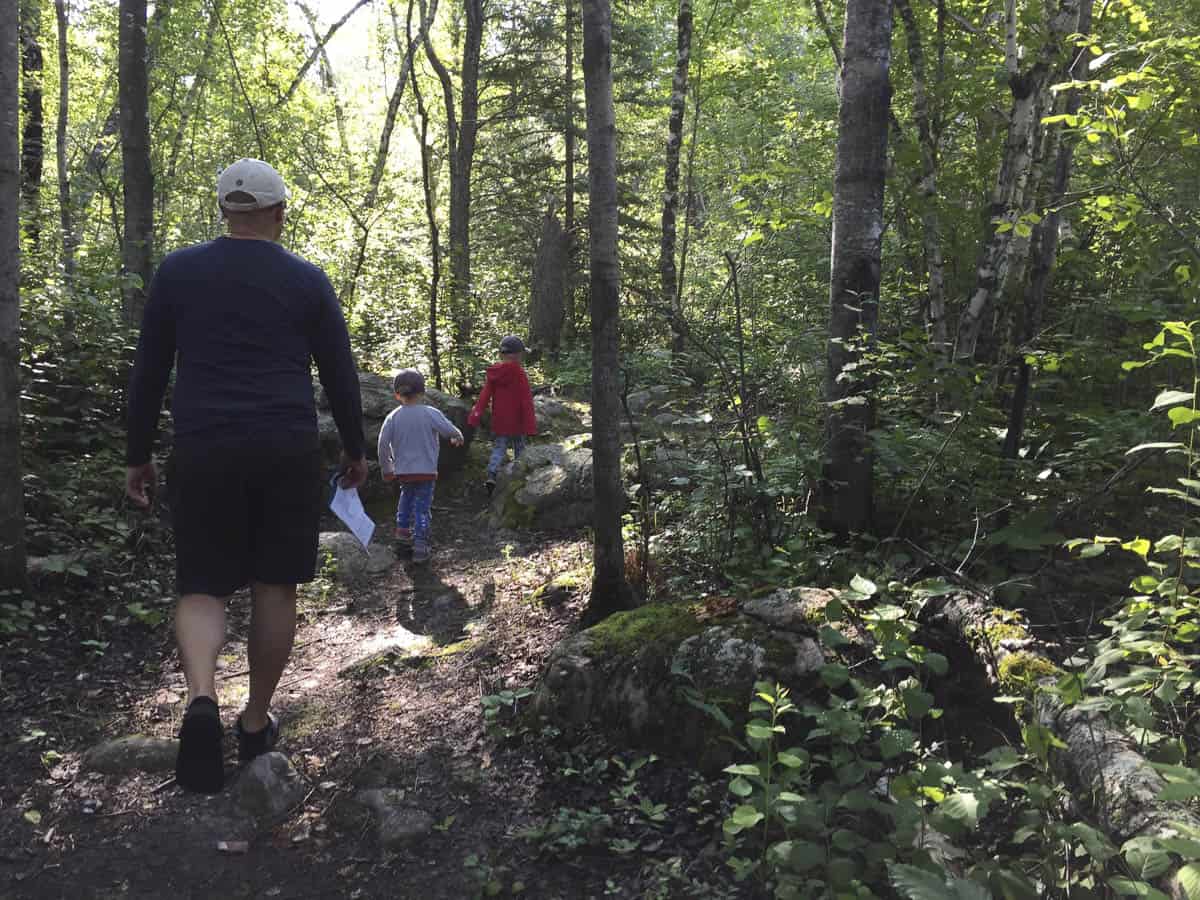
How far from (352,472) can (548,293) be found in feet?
43.1

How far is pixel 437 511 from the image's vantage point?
9273mm

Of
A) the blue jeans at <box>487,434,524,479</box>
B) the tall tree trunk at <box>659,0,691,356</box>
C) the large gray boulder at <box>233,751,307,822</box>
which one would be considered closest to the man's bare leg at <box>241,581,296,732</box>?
the large gray boulder at <box>233,751,307,822</box>

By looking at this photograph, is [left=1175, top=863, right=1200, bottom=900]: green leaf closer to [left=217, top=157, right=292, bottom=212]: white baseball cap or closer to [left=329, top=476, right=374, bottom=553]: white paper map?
[left=329, top=476, right=374, bottom=553]: white paper map

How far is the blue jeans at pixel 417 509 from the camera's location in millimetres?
7535

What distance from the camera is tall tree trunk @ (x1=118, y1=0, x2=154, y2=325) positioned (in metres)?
8.02

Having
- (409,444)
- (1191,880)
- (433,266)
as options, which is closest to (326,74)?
(433,266)

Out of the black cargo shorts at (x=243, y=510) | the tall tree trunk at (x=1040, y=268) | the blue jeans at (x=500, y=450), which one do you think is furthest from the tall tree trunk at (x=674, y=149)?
the black cargo shorts at (x=243, y=510)

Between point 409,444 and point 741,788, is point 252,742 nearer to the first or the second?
point 741,788

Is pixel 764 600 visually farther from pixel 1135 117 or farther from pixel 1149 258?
pixel 1135 117

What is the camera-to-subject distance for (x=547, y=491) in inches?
321

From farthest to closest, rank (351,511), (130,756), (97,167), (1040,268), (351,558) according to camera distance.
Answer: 1. (97,167)
2. (351,558)
3. (1040,268)
4. (351,511)
5. (130,756)

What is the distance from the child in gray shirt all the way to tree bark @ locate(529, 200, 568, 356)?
28.8ft

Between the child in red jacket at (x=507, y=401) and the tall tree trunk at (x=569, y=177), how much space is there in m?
7.59

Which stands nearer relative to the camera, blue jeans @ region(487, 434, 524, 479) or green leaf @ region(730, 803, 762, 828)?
green leaf @ region(730, 803, 762, 828)
